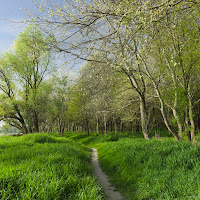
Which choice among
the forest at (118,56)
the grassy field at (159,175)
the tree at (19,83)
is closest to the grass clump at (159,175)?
the grassy field at (159,175)

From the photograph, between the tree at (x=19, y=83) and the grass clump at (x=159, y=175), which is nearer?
the grass clump at (x=159, y=175)

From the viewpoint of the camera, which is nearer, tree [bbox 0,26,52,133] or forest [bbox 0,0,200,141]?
forest [bbox 0,0,200,141]

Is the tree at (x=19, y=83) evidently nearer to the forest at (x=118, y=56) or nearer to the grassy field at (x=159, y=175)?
the forest at (x=118, y=56)

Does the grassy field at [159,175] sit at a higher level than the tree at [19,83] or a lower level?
lower

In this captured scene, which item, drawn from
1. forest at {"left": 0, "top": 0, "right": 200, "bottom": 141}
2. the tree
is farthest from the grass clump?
the tree

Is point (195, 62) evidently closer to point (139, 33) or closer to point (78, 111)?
point (139, 33)

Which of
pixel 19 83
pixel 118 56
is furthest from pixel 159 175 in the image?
pixel 19 83

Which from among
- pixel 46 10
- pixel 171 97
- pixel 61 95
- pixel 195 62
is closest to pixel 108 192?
pixel 46 10

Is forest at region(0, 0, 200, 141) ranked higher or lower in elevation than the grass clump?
higher

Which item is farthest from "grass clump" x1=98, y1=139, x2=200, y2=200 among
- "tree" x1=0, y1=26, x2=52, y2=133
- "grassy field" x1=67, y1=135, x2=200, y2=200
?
"tree" x1=0, y1=26, x2=52, y2=133

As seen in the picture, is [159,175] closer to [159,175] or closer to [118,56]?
[159,175]

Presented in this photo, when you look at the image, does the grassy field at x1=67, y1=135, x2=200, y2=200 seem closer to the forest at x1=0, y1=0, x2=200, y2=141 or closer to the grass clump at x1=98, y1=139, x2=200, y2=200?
the grass clump at x1=98, y1=139, x2=200, y2=200

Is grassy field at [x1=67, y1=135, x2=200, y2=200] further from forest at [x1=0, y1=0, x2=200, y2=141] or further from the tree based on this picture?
the tree

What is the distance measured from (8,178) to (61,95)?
28.7 metres
